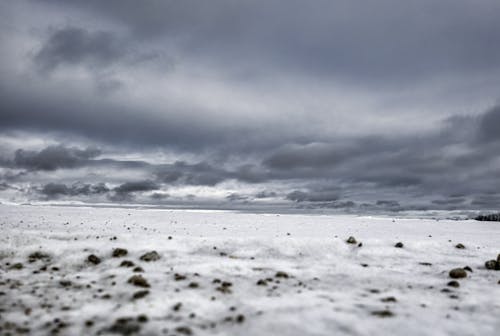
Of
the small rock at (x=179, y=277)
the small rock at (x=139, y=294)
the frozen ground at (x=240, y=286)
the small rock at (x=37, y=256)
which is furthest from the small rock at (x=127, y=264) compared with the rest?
the small rock at (x=37, y=256)

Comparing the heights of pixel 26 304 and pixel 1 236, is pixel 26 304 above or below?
below

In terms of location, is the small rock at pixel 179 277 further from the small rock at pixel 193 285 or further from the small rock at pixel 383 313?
the small rock at pixel 383 313

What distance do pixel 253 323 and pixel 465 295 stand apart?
4.69 meters

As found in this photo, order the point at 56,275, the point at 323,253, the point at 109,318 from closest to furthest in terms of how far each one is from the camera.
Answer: the point at 109,318 < the point at 56,275 < the point at 323,253

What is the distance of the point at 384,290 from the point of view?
736 cm

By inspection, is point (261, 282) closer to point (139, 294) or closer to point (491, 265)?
point (139, 294)

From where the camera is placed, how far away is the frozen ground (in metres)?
5.45

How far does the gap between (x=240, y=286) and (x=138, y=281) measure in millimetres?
2138

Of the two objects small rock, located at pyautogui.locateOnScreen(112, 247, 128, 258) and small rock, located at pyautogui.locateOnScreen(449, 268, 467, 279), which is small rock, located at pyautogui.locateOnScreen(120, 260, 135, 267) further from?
small rock, located at pyautogui.locateOnScreen(449, 268, 467, 279)

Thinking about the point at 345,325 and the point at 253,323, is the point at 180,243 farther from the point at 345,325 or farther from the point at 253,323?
the point at 345,325

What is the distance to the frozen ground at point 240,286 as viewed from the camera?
17.9 ft

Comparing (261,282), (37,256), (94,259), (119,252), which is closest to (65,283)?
(94,259)

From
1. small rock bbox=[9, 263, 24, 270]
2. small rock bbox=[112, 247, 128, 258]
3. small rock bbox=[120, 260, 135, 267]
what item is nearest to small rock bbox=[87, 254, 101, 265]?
small rock bbox=[112, 247, 128, 258]

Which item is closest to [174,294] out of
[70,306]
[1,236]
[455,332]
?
[70,306]
